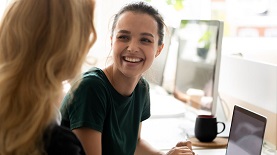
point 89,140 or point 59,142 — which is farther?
point 89,140

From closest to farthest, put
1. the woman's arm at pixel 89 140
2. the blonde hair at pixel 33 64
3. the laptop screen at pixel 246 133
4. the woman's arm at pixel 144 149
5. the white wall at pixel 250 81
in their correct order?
the blonde hair at pixel 33 64
the woman's arm at pixel 89 140
the laptop screen at pixel 246 133
the woman's arm at pixel 144 149
the white wall at pixel 250 81

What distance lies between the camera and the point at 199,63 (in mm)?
2076

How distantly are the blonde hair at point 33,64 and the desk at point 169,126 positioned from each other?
949mm

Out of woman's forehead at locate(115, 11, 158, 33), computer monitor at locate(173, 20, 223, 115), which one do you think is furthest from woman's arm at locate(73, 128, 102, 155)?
computer monitor at locate(173, 20, 223, 115)

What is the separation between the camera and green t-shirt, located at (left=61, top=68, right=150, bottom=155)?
126 cm

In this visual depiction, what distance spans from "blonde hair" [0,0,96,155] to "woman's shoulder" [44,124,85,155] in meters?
0.01

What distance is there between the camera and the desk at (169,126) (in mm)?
1751

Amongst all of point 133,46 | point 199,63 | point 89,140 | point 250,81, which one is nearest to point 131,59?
point 133,46

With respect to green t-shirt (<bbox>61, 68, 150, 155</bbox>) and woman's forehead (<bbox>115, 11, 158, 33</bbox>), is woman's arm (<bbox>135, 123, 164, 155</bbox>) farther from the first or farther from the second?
woman's forehead (<bbox>115, 11, 158, 33</bbox>)

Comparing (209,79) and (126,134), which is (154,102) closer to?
(209,79)

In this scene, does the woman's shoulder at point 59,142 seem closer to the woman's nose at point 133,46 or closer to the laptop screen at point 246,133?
the woman's nose at point 133,46

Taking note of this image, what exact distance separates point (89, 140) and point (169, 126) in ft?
3.08

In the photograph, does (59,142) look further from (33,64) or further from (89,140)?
(89,140)

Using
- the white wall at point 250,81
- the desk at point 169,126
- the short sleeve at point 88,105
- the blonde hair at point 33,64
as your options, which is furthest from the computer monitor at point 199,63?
the blonde hair at point 33,64
